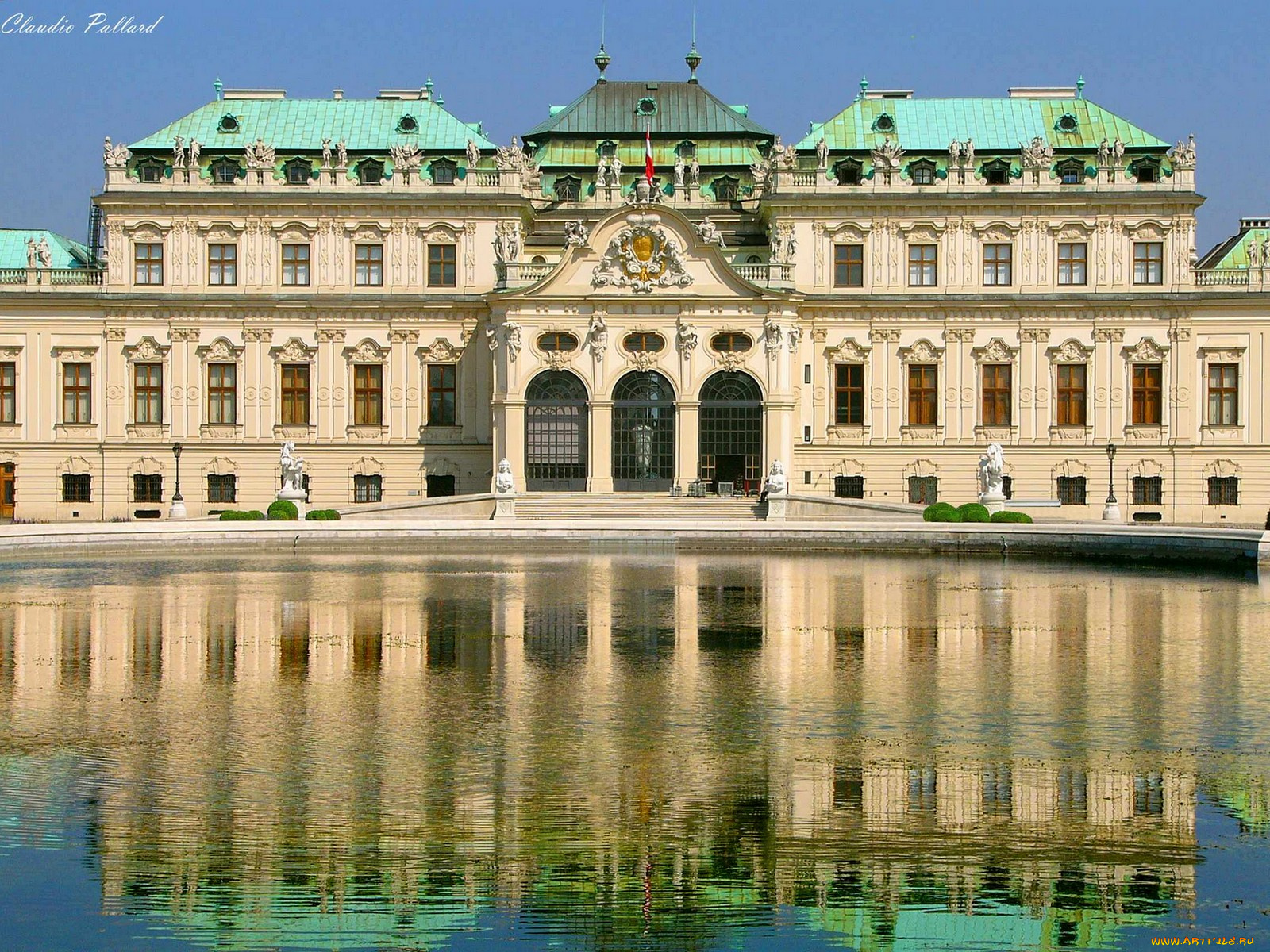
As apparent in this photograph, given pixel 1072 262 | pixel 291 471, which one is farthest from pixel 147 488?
pixel 1072 262

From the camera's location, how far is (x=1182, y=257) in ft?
239

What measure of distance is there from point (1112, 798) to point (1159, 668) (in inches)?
348

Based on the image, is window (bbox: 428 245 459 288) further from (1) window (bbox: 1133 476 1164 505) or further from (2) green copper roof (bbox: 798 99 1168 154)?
(1) window (bbox: 1133 476 1164 505)

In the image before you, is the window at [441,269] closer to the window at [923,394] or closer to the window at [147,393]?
the window at [147,393]

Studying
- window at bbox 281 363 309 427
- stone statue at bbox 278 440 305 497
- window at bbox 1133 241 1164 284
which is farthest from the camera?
window at bbox 281 363 309 427

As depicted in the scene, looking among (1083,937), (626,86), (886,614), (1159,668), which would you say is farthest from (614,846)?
(626,86)

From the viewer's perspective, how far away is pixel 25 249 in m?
76.8

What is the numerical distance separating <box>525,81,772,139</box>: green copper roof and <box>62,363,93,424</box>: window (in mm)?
23465

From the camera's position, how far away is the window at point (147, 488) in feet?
242

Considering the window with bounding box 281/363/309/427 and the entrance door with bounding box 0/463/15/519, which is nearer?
the entrance door with bounding box 0/463/15/519

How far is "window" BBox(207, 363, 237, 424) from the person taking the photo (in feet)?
244

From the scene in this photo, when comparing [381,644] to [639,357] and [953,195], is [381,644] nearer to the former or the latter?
[639,357]

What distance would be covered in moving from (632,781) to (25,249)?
223 feet

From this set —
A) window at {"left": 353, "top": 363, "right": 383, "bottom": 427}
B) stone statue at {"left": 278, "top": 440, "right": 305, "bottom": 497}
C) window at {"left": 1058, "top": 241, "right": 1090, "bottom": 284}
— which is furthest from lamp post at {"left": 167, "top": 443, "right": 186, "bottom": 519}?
window at {"left": 1058, "top": 241, "right": 1090, "bottom": 284}
